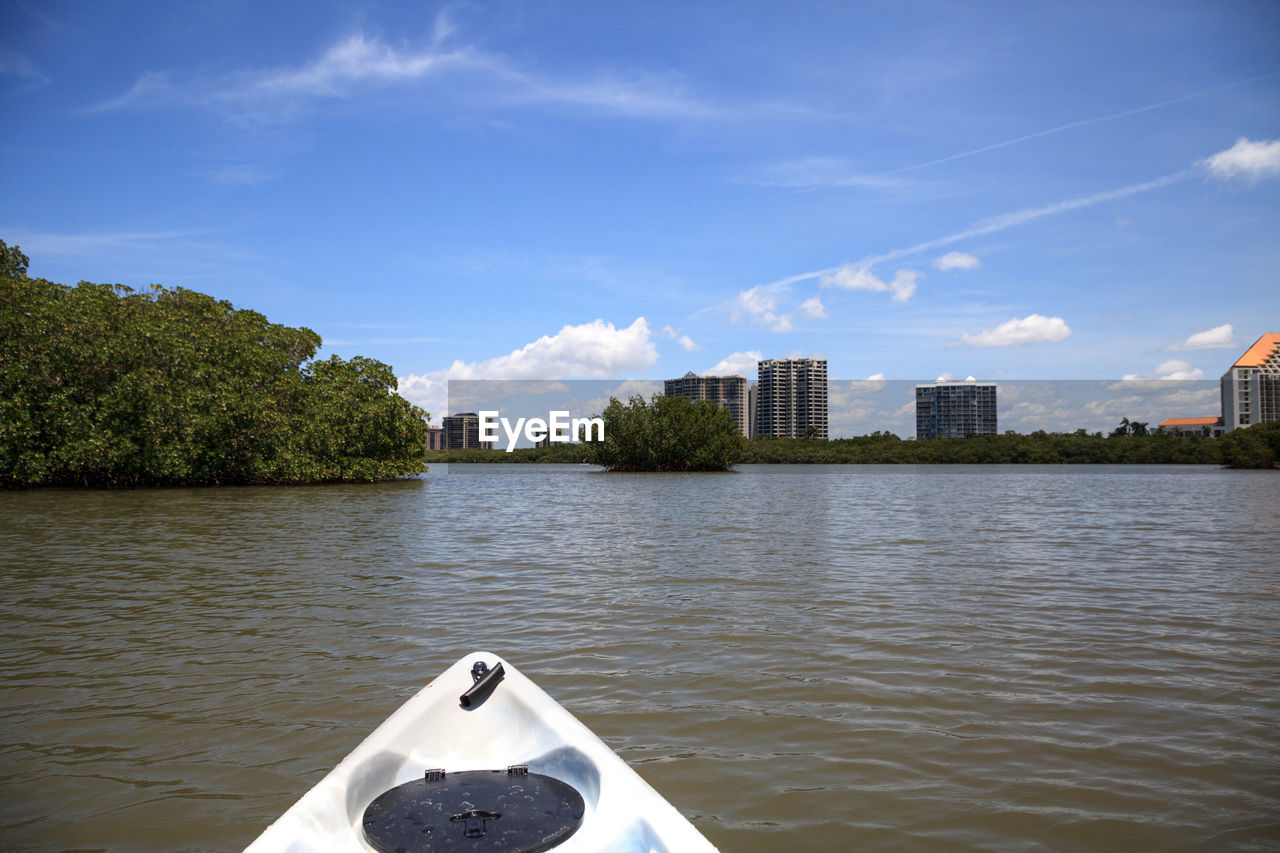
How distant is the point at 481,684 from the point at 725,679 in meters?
2.46

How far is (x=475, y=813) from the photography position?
2703 millimetres

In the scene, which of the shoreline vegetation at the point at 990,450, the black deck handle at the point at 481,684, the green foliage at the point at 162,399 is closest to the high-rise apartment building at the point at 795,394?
the shoreline vegetation at the point at 990,450

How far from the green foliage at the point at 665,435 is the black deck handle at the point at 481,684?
59208mm

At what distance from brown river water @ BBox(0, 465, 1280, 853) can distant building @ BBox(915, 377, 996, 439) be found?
103989 millimetres

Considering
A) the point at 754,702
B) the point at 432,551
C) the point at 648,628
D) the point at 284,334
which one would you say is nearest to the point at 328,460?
the point at 284,334

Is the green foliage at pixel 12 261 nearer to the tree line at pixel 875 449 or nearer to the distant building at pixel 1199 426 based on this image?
the tree line at pixel 875 449

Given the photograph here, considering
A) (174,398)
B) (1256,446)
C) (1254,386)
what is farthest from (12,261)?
(1254,386)

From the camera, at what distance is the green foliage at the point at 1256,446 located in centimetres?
6153

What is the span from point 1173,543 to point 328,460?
109 feet

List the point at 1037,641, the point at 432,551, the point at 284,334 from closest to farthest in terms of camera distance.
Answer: the point at 1037,641
the point at 432,551
the point at 284,334

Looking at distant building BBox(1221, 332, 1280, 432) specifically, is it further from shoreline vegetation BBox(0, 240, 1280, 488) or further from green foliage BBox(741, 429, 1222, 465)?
shoreline vegetation BBox(0, 240, 1280, 488)

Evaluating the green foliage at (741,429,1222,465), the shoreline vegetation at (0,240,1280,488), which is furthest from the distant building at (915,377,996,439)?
the shoreline vegetation at (0,240,1280,488)

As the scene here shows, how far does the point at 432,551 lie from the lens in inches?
507

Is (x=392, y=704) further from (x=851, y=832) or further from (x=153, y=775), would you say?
(x=851, y=832)
